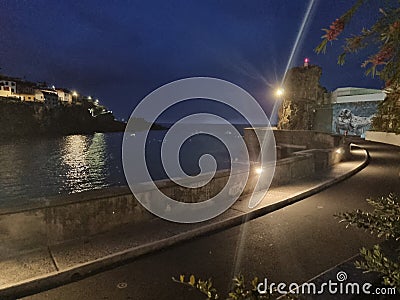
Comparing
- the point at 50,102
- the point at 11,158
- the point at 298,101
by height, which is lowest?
the point at 11,158

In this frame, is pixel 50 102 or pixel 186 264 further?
pixel 50 102

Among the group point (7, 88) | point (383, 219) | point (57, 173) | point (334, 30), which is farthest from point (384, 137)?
point (7, 88)

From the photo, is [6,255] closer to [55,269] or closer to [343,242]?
[55,269]

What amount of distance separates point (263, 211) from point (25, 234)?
199 inches

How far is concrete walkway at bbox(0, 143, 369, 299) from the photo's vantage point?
3.90 metres

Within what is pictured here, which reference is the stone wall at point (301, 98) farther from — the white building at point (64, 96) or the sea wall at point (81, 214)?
the white building at point (64, 96)

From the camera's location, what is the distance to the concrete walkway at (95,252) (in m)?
3.90

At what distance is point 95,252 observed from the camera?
182 inches

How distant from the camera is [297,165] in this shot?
1052 centimetres

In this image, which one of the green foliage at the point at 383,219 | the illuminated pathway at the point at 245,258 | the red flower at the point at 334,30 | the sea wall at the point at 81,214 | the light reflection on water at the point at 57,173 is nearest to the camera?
the red flower at the point at 334,30

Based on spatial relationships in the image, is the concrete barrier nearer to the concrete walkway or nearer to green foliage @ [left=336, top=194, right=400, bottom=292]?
the concrete walkway

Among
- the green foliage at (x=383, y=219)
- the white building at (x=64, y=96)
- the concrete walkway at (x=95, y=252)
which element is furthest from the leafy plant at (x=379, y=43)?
the white building at (x=64, y=96)

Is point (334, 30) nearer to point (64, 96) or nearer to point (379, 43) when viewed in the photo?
point (379, 43)

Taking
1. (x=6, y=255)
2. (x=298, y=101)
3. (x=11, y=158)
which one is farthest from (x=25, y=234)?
(x=11, y=158)
